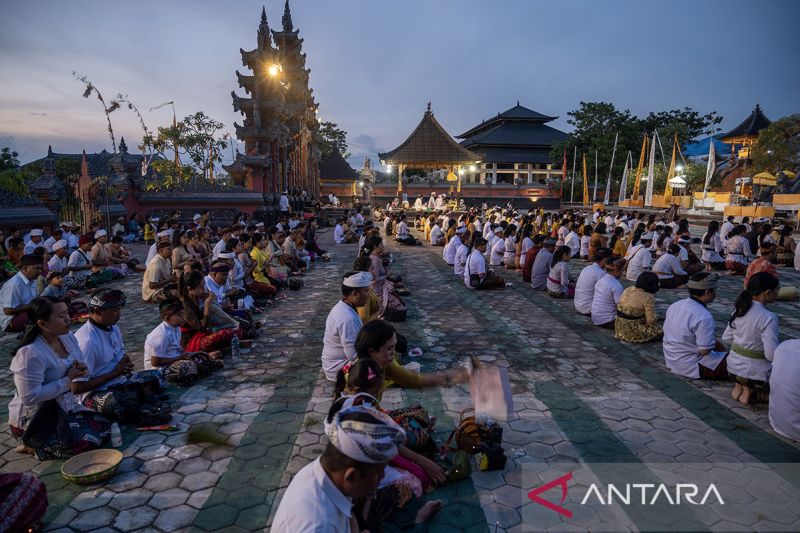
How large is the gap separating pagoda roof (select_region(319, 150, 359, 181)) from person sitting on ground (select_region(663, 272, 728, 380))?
45.9m

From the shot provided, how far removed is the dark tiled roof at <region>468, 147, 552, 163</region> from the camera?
172 ft

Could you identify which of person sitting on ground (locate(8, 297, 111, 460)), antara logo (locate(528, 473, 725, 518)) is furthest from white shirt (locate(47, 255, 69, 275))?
antara logo (locate(528, 473, 725, 518))

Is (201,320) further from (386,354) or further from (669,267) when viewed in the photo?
(669,267)

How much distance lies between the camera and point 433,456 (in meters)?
4.09

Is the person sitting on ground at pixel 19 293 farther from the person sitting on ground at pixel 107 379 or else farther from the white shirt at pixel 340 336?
the white shirt at pixel 340 336

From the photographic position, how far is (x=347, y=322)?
505cm

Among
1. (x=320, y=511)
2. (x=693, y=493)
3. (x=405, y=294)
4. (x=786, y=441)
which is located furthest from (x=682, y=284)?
(x=320, y=511)

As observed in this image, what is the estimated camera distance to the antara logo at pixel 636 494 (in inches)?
142

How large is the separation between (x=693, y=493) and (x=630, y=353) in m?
3.51

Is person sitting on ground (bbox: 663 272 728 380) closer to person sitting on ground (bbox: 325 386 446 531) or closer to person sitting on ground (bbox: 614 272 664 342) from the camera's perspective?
person sitting on ground (bbox: 614 272 664 342)

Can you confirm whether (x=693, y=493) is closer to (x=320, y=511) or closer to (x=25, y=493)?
(x=320, y=511)

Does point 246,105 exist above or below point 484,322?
above

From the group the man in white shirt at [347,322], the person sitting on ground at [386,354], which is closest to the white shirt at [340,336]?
the man in white shirt at [347,322]

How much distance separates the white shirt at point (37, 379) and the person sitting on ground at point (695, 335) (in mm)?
6579
